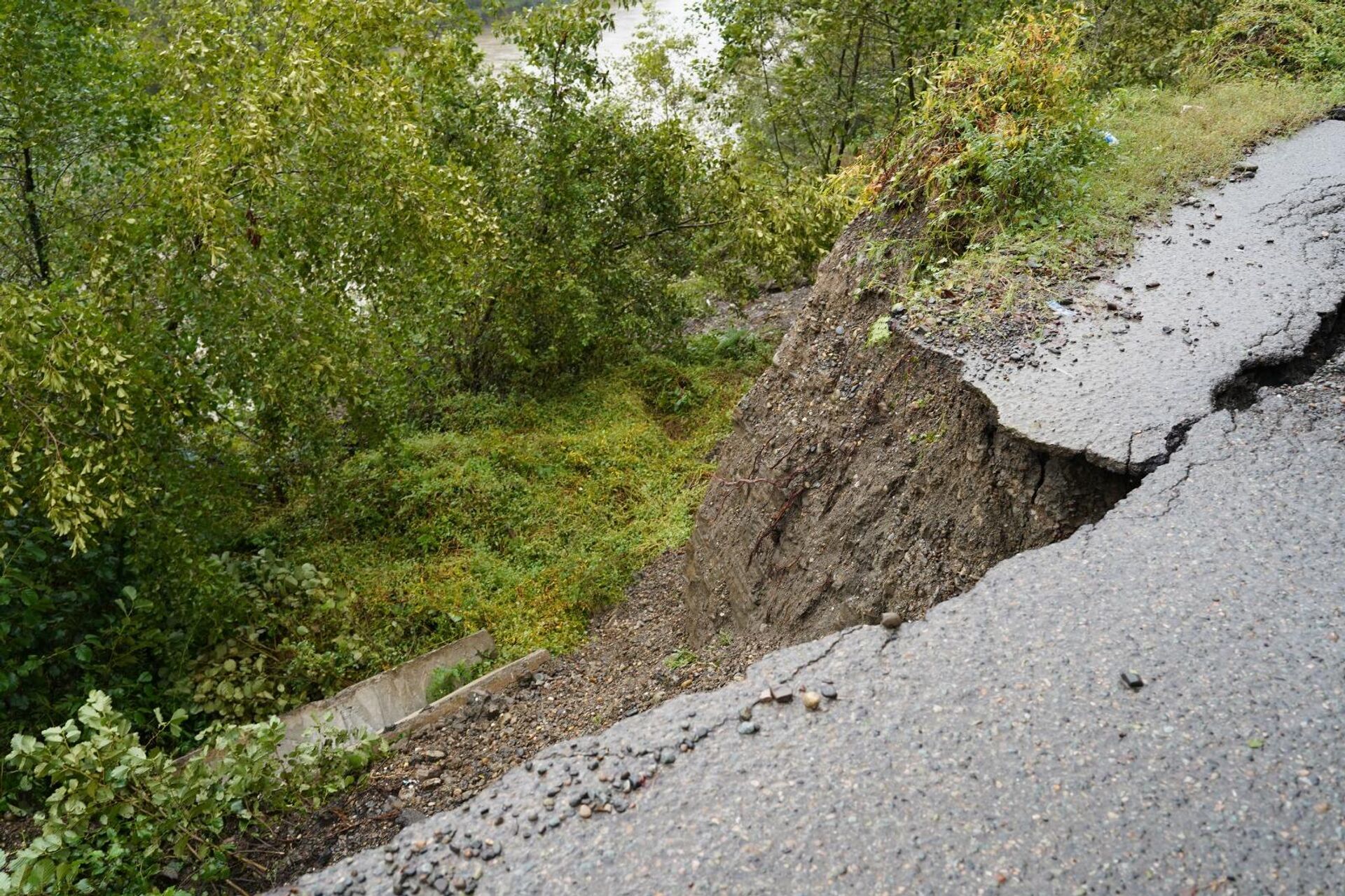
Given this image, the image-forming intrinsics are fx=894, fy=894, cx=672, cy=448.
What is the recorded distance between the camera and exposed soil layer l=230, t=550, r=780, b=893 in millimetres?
3459

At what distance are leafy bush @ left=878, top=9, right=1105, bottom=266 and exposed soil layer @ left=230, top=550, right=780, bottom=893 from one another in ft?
8.58

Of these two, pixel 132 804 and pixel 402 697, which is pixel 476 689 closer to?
pixel 402 697

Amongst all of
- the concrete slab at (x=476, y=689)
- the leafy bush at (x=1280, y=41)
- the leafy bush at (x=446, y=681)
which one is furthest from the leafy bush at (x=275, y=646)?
the leafy bush at (x=1280, y=41)

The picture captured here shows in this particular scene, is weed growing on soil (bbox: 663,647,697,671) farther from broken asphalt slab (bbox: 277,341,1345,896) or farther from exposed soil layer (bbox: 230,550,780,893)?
broken asphalt slab (bbox: 277,341,1345,896)

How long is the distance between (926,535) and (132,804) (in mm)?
3347

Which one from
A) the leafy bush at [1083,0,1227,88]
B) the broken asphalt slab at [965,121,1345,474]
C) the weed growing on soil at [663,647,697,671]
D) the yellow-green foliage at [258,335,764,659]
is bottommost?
the weed growing on soil at [663,647,697,671]

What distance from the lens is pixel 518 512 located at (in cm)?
809

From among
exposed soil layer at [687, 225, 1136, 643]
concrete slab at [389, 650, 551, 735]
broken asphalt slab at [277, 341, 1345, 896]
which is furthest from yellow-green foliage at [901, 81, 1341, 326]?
concrete slab at [389, 650, 551, 735]

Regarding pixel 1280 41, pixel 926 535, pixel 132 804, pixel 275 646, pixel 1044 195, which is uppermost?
pixel 1280 41

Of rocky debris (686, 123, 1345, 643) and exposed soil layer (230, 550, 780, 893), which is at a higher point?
rocky debris (686, 123, 1345, 643)

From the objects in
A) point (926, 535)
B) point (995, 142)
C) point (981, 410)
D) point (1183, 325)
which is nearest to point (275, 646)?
point (926, 535)

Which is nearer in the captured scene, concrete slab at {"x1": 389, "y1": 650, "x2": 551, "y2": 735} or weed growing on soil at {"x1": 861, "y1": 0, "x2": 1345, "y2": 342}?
weed growing on soil at {"x1": 861, "y1": 0, "x2": 1345, "y2": 342}

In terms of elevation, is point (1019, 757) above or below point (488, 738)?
above

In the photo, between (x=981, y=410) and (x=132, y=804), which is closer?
(x=132, y=804)
